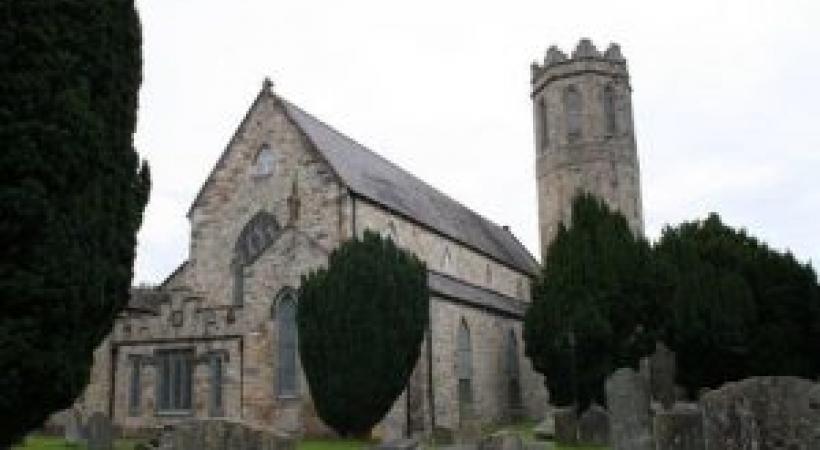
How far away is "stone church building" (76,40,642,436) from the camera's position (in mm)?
25188

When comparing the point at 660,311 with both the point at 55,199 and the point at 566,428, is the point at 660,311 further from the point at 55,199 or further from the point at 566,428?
the point at 55,199

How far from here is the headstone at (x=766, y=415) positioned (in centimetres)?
702

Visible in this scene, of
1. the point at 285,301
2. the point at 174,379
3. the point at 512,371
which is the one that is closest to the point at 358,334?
the point at 285,301

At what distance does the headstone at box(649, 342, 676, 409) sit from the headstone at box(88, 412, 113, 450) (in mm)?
12312

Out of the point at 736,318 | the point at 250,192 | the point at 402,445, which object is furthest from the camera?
the point at 250,192

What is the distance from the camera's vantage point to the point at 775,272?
28.3 m

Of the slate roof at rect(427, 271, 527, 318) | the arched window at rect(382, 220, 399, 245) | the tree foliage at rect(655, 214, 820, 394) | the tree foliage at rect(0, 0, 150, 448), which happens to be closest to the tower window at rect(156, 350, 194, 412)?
the arched window at rect(382, 220, 399, 245)

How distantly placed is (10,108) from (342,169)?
61.6 feet

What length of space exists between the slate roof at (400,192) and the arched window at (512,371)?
4086mm

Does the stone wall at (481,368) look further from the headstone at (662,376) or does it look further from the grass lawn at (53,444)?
the grass lawn at (53,444)

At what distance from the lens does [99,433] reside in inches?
→ 780

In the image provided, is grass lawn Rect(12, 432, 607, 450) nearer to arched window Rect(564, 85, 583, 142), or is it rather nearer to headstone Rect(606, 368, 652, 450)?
headstone Rect(606, 368, 652, 450)

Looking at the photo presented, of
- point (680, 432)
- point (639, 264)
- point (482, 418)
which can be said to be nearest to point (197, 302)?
point (482, 418)

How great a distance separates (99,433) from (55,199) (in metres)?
10.7
